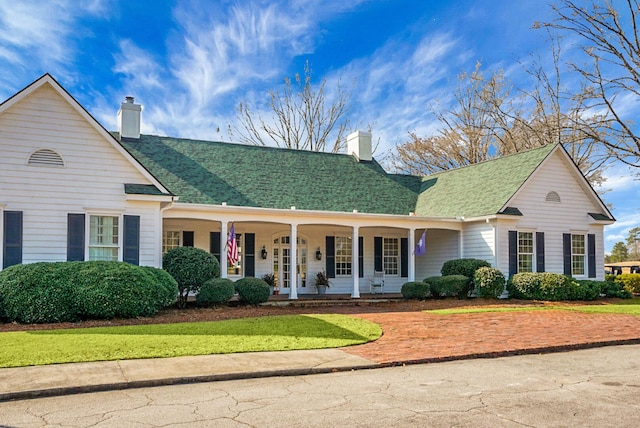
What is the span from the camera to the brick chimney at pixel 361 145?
85.7ft

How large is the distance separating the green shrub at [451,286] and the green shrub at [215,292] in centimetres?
782

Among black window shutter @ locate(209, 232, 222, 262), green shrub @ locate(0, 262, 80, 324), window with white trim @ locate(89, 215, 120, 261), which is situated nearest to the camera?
green shrub @ locate(0, 262, 80, 324)

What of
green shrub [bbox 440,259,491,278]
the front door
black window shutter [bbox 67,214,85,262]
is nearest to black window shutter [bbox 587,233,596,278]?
green shrub [bbox 440,259,491,278]

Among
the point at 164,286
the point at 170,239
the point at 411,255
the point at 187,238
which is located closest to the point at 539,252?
the point at 411,255

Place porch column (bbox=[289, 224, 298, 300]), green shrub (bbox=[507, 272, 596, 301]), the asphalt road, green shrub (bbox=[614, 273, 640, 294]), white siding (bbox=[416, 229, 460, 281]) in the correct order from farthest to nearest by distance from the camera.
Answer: green shrub (bbox=[614, 273, 640, 294]) < white siding (bbox=[416, 229, 460, 281]) < green shrub (bbox=[507, 272, 596, 301]) < porch column (bbox=[289, 224, 298, 300]) < the asphalt road

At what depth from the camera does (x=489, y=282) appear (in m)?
19.7

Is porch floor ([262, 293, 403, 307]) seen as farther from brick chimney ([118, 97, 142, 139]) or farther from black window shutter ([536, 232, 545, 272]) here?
brick chimney ([118, 97, 142, 139])

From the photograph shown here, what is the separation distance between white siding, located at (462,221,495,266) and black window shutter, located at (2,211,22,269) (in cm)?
1552

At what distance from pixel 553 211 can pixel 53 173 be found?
1791cm

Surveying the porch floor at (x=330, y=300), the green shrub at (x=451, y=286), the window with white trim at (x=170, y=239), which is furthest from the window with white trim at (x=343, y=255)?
the window with white trim at (x=170, y=239)

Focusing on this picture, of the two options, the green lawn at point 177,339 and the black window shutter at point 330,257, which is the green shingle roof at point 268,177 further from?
the green lawn at point 177,339

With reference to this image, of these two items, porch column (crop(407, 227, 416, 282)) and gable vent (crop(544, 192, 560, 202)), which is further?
gable vent (crop(544, 192, 560, 202))

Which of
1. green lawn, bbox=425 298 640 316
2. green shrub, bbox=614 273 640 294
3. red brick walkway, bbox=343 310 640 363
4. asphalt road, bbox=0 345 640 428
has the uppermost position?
green shrub, bbox=614 273 640 294

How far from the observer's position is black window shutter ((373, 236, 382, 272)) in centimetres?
2336
